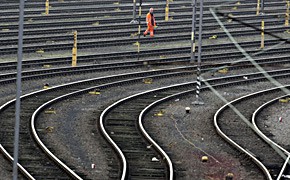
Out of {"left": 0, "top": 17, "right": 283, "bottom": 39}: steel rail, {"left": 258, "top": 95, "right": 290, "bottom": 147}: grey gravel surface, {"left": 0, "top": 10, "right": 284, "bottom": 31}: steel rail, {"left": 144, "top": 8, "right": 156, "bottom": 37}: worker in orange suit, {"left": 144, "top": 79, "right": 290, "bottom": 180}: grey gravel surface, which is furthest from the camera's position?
{"left": 0, "top": 10, "right": 284, "bottom": 31}: steel rail

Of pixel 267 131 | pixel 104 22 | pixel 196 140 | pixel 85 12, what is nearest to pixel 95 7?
pixel 85 12

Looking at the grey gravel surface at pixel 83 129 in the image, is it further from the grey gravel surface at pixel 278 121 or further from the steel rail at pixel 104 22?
the steel rail at pixel 104 22

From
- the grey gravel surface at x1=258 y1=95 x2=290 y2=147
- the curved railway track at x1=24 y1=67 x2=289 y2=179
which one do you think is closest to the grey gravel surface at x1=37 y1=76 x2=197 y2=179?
the curved railway track at x1=24 y1=67 x2=289 y2=179

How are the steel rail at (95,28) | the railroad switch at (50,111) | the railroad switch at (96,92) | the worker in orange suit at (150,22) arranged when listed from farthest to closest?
the steel rail at (95,28) → the worker in orange suit at (150,22) → the railroad switch at (96,92) → the railroad switch at (50,111)

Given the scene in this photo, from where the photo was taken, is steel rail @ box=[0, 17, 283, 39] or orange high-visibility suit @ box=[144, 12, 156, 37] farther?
steel rail @ box=[0, 17, 283, 39]

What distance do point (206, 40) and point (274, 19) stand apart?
21.5 ft

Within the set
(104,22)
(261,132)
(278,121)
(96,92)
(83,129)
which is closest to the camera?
(83,129)

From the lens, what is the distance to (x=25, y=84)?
31.1m

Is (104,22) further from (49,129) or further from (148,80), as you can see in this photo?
(49,129)

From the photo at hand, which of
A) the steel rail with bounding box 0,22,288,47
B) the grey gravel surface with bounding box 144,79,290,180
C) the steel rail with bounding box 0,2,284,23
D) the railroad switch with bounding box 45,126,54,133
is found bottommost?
the grey gravel surface with bounding box 144,79,290,180

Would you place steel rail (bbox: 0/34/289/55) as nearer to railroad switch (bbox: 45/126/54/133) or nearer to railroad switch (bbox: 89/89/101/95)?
railroad switch (bbox: 89/89/101/95)

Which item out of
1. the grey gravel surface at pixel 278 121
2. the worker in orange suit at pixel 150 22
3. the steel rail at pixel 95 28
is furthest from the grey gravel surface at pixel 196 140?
the steel rail at pixel 95 28

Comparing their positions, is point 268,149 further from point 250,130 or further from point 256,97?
point 256,97

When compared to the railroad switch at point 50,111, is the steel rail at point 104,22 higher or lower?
higher
